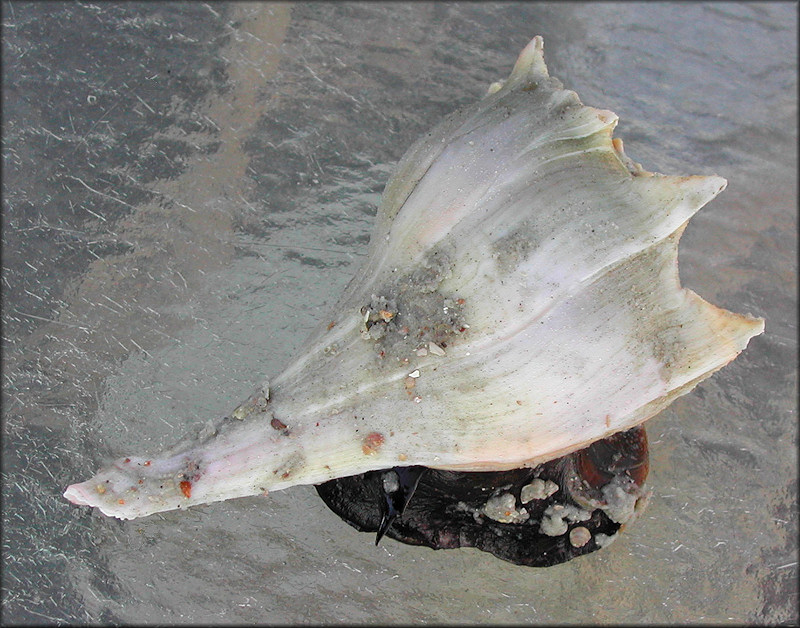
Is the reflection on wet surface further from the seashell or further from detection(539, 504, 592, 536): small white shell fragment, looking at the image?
the seashell

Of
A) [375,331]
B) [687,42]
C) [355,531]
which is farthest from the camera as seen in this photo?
[687,42]

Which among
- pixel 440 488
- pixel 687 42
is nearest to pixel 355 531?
pixel 440 488

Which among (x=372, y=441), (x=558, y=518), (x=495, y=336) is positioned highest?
(x=495, y=336)

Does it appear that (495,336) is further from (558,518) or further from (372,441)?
(558,518)

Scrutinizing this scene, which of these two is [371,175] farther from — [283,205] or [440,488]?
[440,488]

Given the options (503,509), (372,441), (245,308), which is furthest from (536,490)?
(245,308)

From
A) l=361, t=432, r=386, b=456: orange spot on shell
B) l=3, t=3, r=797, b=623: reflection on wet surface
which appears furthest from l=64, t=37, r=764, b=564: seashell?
l=3, t=3, r=797, b=623: reflection on wet surface
